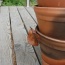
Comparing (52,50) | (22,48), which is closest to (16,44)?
(22,48)

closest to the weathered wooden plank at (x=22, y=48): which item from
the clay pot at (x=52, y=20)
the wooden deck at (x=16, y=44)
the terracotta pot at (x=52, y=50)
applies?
the wooden deck at (x=16, y=44)

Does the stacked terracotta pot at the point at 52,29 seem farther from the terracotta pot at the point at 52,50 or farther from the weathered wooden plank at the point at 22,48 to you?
the weathered wooden plank at the point at 22,48

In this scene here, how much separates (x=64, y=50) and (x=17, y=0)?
4.42 meters

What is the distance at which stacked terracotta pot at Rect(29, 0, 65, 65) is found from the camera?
3.23 feet

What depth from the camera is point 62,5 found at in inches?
38.9

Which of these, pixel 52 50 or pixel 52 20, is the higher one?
pixel 52 20

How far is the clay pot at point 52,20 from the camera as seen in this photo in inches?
38.6

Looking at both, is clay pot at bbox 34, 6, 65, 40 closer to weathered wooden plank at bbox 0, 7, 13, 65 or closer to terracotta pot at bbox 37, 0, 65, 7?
terracotta pot at bbox 37, 0, 65, 7

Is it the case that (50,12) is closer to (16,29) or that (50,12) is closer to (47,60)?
(47,60)

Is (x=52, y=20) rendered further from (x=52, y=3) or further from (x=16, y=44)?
(x=16, y=44)

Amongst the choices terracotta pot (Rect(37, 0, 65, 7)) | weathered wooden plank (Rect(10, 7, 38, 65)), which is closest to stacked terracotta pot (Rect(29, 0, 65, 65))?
terracotta pot (Rect(37, 0, 65, 7))

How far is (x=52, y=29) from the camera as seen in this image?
1.03 metres

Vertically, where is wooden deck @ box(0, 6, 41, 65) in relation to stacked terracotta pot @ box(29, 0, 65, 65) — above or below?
below

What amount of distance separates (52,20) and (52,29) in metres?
0.05
